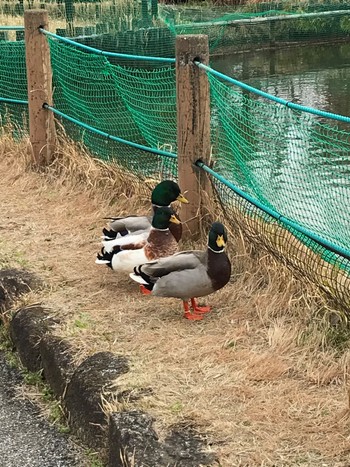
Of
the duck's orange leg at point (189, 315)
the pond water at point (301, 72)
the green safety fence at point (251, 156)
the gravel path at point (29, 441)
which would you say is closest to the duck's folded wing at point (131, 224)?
the green safety fence at point (251, 156)

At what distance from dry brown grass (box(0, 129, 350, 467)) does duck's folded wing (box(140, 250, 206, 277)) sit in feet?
0.76

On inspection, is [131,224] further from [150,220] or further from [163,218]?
[163,218]

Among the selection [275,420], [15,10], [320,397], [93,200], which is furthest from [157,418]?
[15,10]

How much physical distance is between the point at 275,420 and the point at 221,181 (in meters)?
1.89

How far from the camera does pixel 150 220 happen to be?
4879 millimetres

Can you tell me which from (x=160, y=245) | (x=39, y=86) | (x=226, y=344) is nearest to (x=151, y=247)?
(x=160, y=245)

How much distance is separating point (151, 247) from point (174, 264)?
37cm

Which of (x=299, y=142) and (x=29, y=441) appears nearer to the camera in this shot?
(x=29, y=441)

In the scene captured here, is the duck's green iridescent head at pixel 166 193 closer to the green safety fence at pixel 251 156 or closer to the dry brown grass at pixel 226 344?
the green safety fence at pixel 251 156

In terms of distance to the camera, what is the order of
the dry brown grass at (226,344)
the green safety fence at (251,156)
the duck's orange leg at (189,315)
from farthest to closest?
the green safety fence at (251,156)
the duck's orange leg at (189,315)
the dry brown grass at (226,344)

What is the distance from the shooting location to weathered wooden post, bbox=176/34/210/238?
495cm

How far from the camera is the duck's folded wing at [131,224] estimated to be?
4.83 meters

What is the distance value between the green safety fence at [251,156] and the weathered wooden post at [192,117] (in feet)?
0.29

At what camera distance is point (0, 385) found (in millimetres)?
4117
